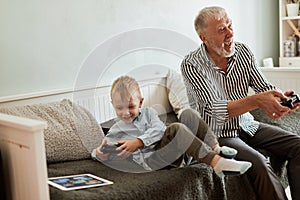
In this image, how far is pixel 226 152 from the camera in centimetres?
188

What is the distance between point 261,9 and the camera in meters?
3.73

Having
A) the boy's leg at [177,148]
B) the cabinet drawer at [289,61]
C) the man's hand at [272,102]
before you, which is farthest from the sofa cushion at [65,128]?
the cabinet drawer at [289,61]

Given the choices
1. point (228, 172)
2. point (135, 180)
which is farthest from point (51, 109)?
point (228, 172)

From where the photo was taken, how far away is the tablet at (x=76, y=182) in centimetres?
170

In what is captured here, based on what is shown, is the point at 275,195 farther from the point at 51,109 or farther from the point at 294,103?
the point at 51,109

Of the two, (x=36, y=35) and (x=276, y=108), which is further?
(x=36, y=35)

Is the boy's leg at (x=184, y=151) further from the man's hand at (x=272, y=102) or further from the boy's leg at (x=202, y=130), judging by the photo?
the man's hand at (x=272, y=102)

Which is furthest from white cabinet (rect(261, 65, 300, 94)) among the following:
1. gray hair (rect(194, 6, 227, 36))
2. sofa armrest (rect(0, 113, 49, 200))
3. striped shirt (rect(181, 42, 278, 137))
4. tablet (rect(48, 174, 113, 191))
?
sofa armrest (rect(0, 113, 49, 200))

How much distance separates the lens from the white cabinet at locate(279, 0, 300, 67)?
3.64 meters

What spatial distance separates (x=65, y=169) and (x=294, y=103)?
3.67ft

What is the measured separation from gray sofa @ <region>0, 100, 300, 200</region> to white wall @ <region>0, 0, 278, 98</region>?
0.20 meters

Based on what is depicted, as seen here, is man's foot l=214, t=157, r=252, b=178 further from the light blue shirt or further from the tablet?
the tablet

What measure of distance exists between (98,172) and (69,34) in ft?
2.91

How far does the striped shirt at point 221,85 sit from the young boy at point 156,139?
9 centimetres
